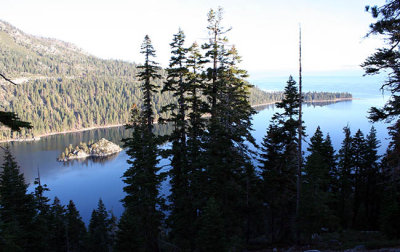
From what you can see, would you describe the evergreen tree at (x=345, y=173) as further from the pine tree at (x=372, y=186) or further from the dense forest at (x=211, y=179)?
the dense forest at (x=211, y=179)

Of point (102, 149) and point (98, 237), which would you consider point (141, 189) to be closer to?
point (98, 237)

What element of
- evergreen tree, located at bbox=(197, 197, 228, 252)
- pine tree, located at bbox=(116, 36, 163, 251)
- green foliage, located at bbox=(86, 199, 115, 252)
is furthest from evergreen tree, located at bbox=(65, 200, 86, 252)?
evergreen tree, located at bbox=(197, 197, 228, 252)

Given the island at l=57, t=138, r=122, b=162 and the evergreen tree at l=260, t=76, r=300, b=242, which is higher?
the evergreen tree at l=260, t=76, r=300, b=242

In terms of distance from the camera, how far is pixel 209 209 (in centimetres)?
1445

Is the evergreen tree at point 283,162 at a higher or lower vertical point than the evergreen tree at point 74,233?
higher

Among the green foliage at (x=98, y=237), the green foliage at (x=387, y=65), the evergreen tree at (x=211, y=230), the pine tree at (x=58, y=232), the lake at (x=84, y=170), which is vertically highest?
the green foliage at (x=387, y=65)

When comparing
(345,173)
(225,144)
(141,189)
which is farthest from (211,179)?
(345,173)

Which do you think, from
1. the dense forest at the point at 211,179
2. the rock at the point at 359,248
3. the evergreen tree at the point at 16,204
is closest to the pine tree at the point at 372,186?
the dense forest at the point at 211,179

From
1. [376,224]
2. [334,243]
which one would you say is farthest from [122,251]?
[376,224]

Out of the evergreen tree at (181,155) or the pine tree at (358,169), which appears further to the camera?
the pine tree at (358,169)

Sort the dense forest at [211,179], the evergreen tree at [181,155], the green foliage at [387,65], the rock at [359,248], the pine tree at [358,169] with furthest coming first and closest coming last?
the pine tree at [358,169]
the evergreen tree at [181,155]
the dense forest at [211,179]
the rock at [359,248]
the green foliage at [387,65]

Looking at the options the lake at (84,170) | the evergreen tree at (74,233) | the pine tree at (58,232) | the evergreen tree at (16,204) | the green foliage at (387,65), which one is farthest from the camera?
the lake at (84,170)

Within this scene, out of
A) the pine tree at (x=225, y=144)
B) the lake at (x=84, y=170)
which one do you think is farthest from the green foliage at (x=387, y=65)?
the lake at (x=84, y=170)

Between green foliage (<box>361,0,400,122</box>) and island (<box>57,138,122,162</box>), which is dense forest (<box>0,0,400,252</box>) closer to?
green foliage (<box>361,0,400,122</box>)
